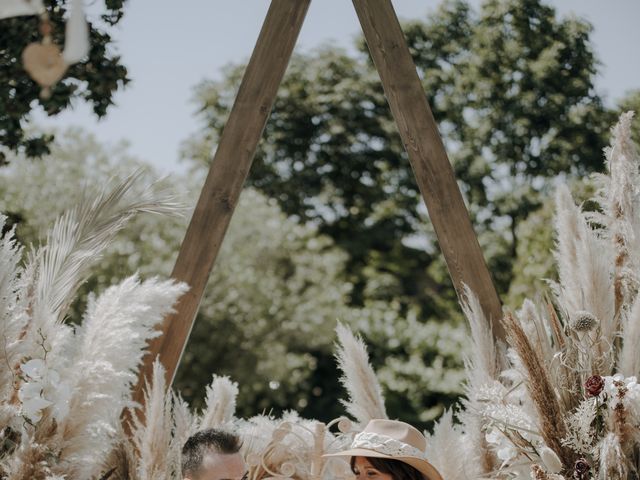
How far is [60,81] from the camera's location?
2.82 metres

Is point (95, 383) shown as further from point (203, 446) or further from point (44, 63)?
point (44, 63)

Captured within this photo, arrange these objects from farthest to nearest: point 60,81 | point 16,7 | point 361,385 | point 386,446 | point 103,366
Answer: point 60,81
point 361,385
point 103,366
point 386,446
point 16,7

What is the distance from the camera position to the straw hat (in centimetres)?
189

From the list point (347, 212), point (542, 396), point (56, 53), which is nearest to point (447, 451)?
point (542, 396)

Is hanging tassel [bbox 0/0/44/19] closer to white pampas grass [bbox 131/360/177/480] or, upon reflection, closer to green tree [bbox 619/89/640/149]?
white pampas grass [bbox 131/360/177/480]

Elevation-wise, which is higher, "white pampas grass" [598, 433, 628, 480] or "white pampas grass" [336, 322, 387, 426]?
"white pampas grass" [336, 322, 387, 426]

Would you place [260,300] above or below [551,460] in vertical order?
above

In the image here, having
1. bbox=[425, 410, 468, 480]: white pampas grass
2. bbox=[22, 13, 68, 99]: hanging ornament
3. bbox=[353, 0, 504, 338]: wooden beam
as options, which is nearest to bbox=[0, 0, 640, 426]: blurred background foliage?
bbox=[353, 0, 504, 338]: wooden beam

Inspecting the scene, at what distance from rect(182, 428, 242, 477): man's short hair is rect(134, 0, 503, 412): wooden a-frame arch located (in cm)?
40

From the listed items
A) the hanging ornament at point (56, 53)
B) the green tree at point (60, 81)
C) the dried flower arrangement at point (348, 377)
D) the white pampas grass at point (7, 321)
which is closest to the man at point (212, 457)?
the dried flower arrangement at point (348, 377)

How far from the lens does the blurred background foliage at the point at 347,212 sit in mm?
7094

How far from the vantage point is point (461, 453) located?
2248mm

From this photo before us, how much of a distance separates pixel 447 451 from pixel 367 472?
0.39 m

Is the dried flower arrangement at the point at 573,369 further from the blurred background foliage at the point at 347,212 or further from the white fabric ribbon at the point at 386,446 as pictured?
the blurred background foliage at the point at 347,212
